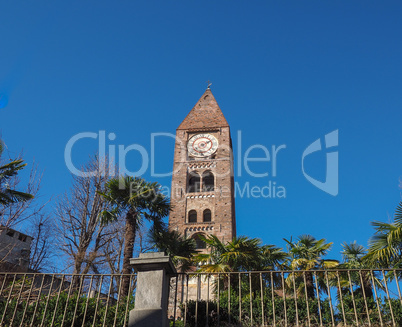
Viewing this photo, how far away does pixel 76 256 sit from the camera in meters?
18.3

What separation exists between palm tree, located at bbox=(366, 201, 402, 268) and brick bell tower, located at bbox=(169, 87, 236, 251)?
2093cm

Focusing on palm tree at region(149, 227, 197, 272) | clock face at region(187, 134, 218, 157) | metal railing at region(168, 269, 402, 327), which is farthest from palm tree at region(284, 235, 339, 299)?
clock face at region(187, 134, 218, 157)

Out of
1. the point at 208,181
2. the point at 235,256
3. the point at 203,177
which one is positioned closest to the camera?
the point at 235,256

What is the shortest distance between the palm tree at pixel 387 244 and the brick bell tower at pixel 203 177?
20930mm

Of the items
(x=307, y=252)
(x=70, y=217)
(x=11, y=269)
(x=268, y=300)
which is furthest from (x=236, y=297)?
(x=11, y=269)

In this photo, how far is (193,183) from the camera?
3681 cm

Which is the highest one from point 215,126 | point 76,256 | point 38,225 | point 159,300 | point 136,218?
point 215,126

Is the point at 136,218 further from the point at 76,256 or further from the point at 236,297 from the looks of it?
the point at 236,297

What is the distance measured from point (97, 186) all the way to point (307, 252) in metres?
11.2

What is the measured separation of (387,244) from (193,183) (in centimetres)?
2666

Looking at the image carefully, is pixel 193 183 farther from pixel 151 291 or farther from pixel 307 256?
pixel 151 291

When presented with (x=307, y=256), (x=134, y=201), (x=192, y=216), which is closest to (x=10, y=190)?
(x=134, y=201)

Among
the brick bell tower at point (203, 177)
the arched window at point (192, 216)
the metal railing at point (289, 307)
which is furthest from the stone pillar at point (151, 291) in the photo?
the arched window at point (192, 216)

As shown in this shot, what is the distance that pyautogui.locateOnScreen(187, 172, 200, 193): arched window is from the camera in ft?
118
